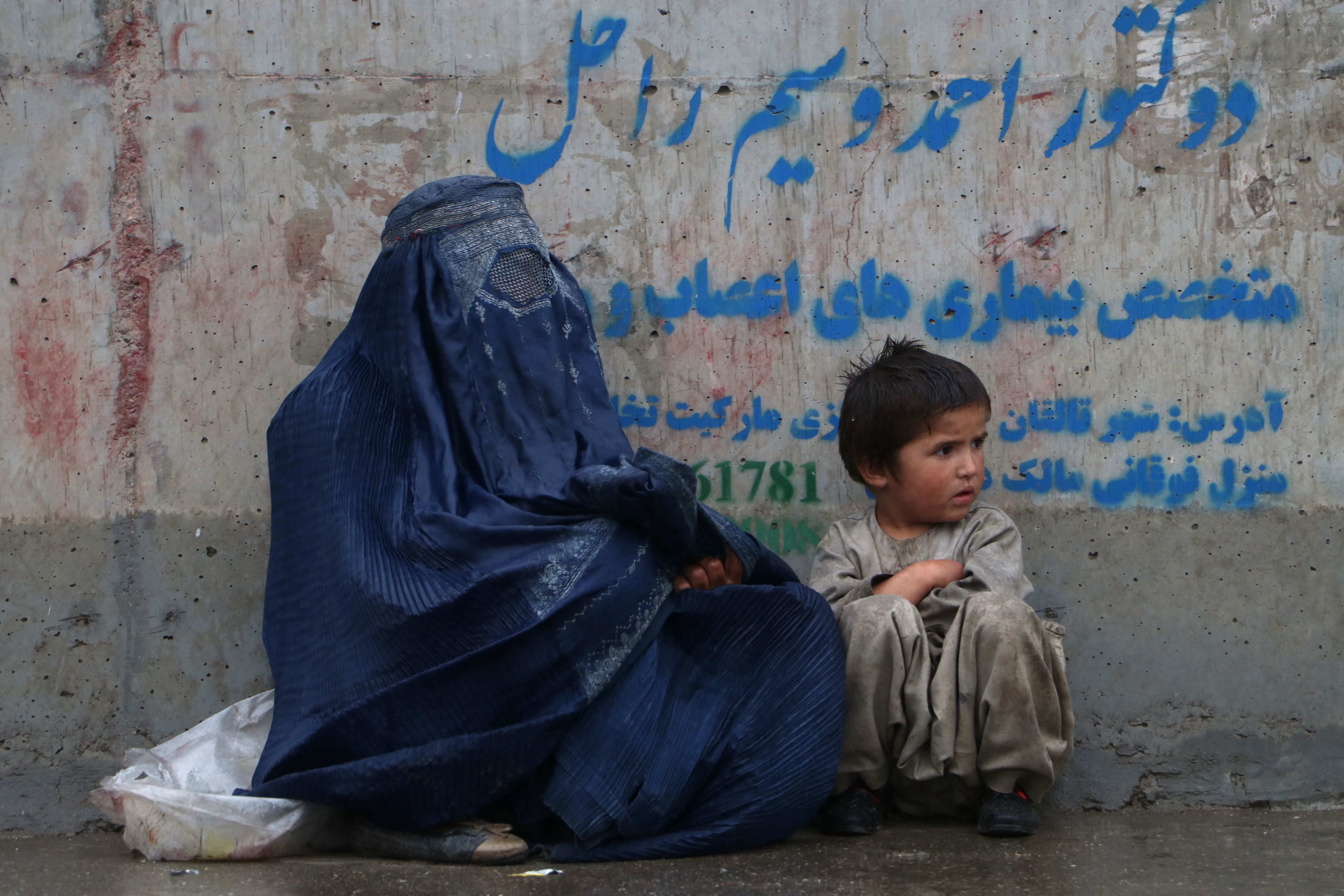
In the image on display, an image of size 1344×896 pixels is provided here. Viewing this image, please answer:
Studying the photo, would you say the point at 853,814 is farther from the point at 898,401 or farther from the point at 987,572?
the point at 898,401

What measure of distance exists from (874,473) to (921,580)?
0.28 meters

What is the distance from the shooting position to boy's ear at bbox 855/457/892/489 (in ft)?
8.93

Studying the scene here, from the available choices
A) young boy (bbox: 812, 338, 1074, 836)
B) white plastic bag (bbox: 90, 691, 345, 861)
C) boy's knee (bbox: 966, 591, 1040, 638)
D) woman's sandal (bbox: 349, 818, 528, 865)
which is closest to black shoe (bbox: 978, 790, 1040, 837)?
young boy (bbox: 812, 338, 1074, 836)

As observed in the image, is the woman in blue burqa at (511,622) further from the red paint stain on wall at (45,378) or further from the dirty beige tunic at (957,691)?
the red paint stain on wall at (45,378)

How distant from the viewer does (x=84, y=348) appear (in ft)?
10.0

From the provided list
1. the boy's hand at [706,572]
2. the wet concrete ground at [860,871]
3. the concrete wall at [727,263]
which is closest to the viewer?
the wet concrete ground at [860,871]

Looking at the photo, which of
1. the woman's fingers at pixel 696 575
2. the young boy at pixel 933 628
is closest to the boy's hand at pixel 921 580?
the young boy at pixel 933 628

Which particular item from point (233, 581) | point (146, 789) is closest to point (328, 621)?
point (146, 789)

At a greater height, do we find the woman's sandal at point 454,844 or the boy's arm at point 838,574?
the boy's arm at point 838,574

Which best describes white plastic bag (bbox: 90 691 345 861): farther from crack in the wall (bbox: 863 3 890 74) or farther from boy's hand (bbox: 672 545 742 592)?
crack in the wall (bbox: 863 3 890 74)

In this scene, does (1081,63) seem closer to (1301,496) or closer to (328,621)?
(1301,496)

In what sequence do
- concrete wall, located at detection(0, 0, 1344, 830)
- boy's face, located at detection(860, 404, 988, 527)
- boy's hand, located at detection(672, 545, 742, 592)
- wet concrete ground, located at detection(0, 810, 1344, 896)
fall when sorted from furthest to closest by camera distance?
concrete wall, located at detection(0, 0, 1344, 830) < boy's face, located at detection(860, 404, 988, 527) < boy's hand, located at detection(672, 545, 742, 592) < wet concrete ground, located at detection(0, 810, 1344, 896)

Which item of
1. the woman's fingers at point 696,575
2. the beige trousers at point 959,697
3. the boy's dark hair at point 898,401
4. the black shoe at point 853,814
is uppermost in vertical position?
the boy's dark hair at point 898,401

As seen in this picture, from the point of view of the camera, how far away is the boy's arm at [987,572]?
254 centimetres
